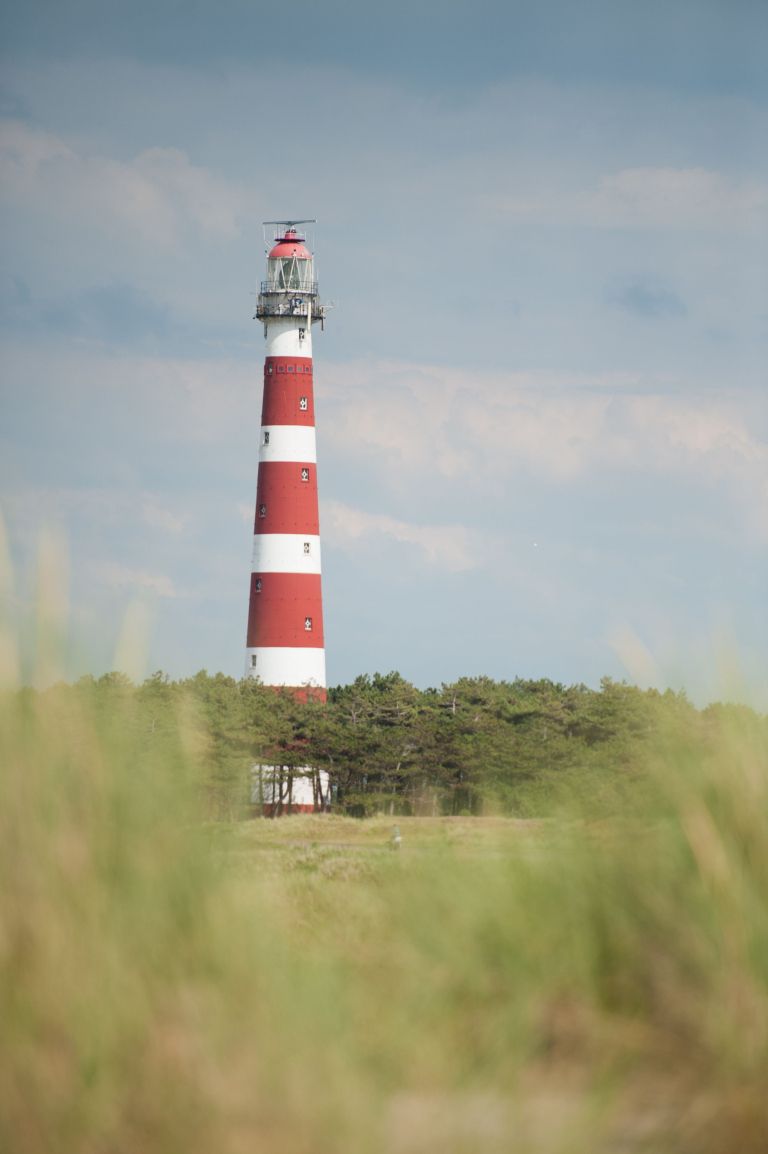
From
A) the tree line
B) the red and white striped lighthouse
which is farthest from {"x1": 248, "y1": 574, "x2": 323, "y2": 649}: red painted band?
the tree line

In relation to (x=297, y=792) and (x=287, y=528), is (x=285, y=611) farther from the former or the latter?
(x=297, y=792)

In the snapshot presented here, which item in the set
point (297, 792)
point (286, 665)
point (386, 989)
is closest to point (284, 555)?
point (286, 665)

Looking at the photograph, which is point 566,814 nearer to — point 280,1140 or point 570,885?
point 570,885

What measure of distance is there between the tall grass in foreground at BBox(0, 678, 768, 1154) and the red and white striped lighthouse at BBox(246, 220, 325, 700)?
34.6 m

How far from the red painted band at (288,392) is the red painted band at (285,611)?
14.4 feet

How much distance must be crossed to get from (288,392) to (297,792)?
11481 millimetres

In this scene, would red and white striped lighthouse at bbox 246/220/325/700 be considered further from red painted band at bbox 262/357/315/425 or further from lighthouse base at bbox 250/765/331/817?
lighthouse base at bbox 250/765/331/817

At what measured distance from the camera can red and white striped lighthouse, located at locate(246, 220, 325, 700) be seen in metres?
41.6

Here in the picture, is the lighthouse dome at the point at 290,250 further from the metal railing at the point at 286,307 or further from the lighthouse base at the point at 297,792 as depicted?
the lighthouse base at the point at 297,792

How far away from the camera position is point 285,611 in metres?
41.4

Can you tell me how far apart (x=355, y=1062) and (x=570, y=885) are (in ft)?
4.37

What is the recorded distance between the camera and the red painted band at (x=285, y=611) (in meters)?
41.4

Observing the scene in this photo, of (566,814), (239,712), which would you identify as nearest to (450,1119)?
(566,814)

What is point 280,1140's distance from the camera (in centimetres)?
534
